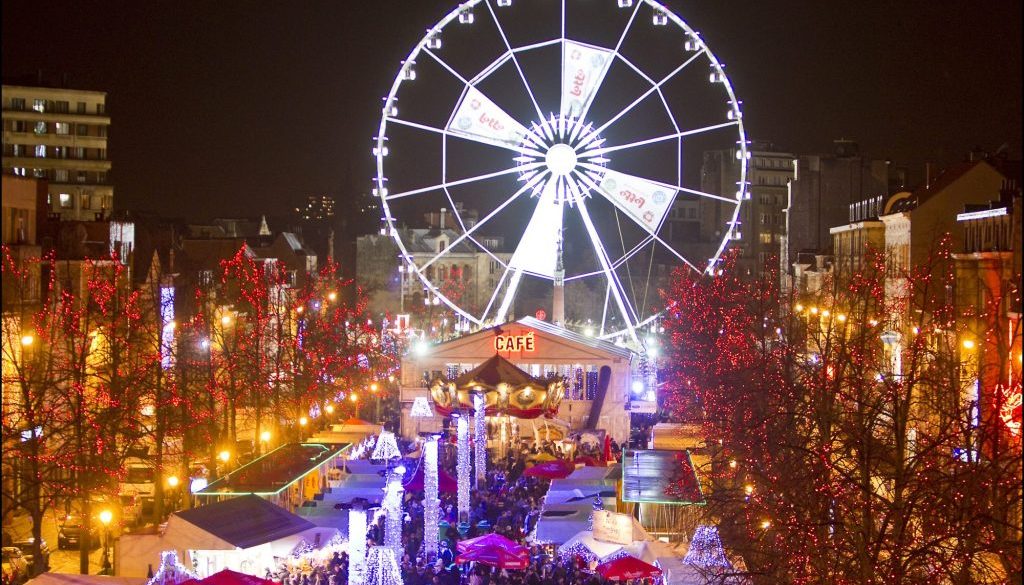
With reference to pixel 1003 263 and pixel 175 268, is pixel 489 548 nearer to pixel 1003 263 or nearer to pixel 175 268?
pixel 1003 263

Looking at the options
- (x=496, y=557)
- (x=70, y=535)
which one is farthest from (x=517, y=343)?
(x=496, y=557)

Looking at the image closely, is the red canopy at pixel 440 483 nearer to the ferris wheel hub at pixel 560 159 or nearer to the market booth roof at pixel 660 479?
the market booth roof at pixel 660 479

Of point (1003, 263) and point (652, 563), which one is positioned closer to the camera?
point (652, 563)

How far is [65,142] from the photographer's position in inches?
3410

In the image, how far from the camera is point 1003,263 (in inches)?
1561

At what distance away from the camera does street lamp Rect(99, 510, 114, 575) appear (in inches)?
1177

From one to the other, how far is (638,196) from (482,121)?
581cm

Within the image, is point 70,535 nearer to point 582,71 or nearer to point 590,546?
point 590,546

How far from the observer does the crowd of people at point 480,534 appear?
1023 inches

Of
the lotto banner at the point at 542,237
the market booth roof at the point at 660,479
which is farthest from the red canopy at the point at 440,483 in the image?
the lotto banner at the point at 542,237

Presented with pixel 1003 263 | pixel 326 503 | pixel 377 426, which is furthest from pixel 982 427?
pixel 377 426

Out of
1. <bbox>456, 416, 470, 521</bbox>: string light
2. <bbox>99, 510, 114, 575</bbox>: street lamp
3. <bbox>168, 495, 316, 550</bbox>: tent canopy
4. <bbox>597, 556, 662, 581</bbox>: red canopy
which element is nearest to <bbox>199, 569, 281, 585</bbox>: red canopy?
<bbox>168, 495, 316, 550</bbox>: tent canopy

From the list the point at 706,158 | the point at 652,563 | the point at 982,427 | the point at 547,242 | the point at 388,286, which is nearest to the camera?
the point at 982,427

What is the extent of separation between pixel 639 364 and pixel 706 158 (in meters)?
73.4
